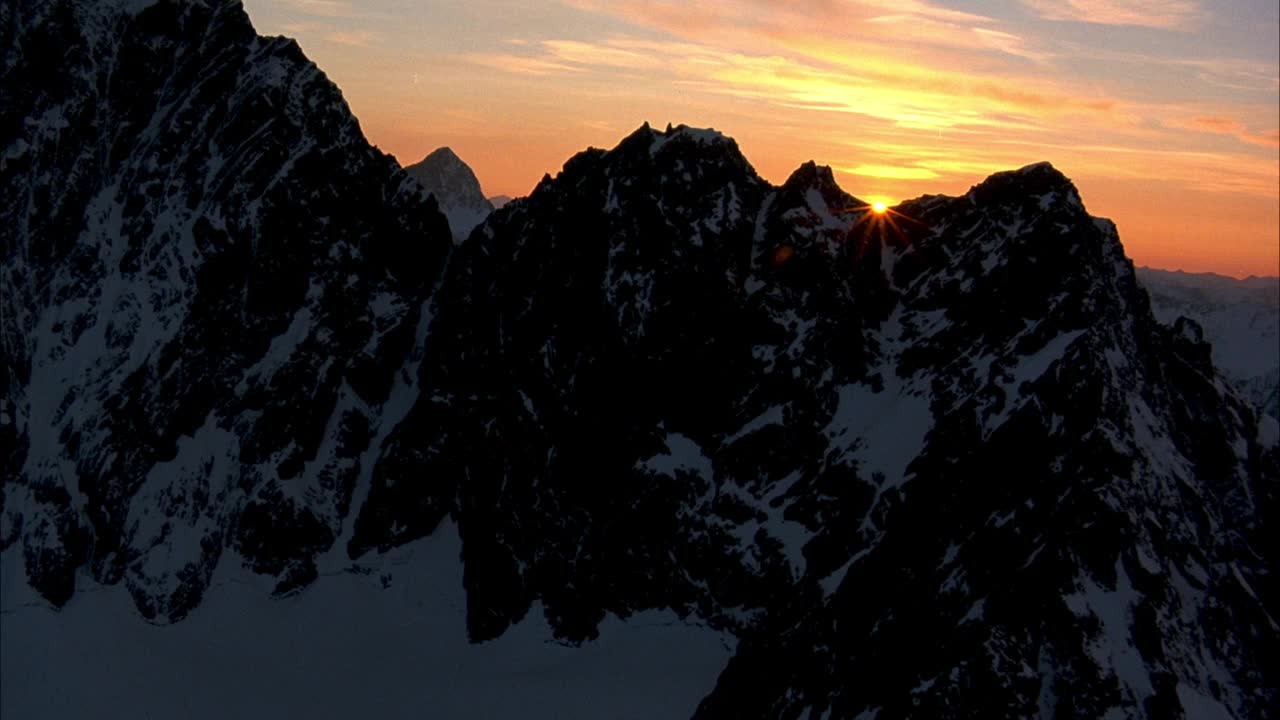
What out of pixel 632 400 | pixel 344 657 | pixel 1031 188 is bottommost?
pixel 344 657

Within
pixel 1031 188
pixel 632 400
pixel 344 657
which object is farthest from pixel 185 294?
pixel 1031 188

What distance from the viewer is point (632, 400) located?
106 meters

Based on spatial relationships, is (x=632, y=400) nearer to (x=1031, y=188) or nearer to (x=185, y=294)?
(x=1031, y=188)

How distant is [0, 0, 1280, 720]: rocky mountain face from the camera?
75688 mm

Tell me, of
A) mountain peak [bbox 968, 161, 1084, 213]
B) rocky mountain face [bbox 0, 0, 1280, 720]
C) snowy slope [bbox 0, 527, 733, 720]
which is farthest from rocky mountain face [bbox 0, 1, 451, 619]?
mountain peak [bbox 968, 161, 1084, 213]

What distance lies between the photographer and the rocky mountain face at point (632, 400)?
248 ft

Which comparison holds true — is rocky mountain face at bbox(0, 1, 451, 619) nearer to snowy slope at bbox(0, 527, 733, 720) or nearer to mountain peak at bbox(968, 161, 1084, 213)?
snowy slope at bbox(0, 527, 733, 720)

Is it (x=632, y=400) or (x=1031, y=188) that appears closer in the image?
(x=1031, y=188)

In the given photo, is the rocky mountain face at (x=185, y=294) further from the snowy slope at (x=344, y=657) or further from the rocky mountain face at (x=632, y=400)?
the snowy slope at (x=344, y=657)

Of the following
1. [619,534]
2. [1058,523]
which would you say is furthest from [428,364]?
[1058,523]

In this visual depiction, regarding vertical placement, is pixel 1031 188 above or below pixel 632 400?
above

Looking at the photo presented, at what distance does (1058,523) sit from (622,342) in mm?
45682

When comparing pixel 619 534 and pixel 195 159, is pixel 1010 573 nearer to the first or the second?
pixel 619 534

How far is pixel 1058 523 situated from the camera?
240ft
